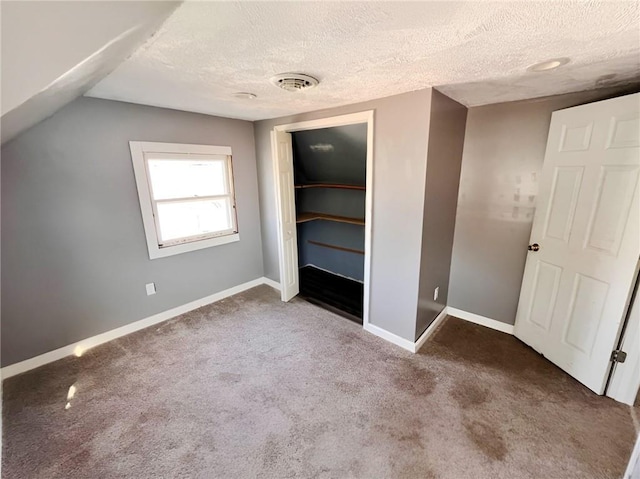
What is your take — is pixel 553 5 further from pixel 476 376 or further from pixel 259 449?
pixel 259 449

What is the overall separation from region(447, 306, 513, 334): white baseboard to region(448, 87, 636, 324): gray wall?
52 mm

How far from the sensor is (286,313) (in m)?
3.02

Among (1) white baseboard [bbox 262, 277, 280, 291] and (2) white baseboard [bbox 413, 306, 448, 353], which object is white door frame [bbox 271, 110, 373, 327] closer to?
(2) white baseboard [bbox 413, 306, 448, 353]

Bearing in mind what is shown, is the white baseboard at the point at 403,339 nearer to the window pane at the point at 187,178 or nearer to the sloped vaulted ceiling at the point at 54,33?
the window pane at the point at 187,178

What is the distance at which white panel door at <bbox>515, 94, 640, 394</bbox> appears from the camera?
67.1 inches

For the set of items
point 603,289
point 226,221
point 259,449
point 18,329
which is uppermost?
point 226,221

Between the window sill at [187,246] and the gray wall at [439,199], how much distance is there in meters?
2.21

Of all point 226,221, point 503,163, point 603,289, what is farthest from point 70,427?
point 503,163

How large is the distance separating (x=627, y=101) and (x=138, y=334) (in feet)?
13.7

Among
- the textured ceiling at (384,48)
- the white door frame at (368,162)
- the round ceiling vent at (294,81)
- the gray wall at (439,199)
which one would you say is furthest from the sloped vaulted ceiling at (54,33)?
the gray wall at (439,199)

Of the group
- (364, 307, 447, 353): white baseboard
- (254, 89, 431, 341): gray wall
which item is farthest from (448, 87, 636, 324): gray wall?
(254, 89, 431, 341): gray wall

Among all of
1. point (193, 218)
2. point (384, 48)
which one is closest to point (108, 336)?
point (193, 218)

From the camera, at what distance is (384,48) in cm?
125

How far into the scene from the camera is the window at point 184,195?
258cm
